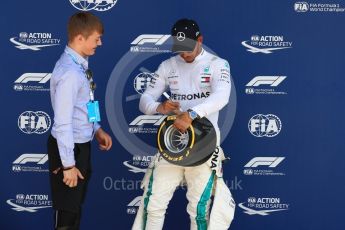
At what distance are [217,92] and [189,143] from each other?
30cm

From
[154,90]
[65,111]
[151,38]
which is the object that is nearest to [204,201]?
[154,90]

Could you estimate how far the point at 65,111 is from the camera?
2.22 meters

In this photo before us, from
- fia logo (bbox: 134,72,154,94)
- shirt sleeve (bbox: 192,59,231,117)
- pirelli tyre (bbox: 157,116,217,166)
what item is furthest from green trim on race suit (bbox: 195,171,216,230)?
fia logo (bbox: 134,72,154,94)

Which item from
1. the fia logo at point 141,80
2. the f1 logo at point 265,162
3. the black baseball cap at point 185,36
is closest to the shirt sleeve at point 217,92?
the black baseball cap at point 185,36

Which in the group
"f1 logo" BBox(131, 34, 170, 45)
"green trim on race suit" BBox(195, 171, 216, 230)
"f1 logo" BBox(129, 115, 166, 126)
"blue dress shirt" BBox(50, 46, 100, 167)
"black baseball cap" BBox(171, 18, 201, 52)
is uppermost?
"f1 logo" BBox(131, 34, 170, 45)

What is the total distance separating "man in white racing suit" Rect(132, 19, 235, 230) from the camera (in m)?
2.59

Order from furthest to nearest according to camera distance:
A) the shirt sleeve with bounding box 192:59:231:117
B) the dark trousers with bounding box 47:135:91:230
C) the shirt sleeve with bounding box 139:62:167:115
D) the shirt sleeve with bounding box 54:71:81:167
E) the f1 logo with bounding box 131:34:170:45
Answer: the f1 logo with bounding box 131:34:170:45 < the shirt sleeve with bounding box 139:62:167:115 < the shirt sleeve with bounding box 192:59:231:117 < the dark trousers with bounding box 47:135:91:230 < the shirt sleeve with bounding box 54:71:81:167

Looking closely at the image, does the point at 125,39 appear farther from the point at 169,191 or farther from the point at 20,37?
the point at 169,191

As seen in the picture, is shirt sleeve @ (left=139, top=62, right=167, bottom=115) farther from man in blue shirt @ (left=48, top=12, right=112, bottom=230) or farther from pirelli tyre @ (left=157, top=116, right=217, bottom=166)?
man in blue shirt @ (left=48, top=12, right=112, bottom=230)

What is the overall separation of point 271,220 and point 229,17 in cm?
140

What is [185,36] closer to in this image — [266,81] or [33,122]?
[266,81]

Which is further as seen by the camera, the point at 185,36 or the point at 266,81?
the point at 266,81

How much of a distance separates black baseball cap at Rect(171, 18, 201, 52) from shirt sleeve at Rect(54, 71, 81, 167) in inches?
24.1

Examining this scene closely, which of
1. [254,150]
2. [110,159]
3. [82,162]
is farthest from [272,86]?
[82,162]
